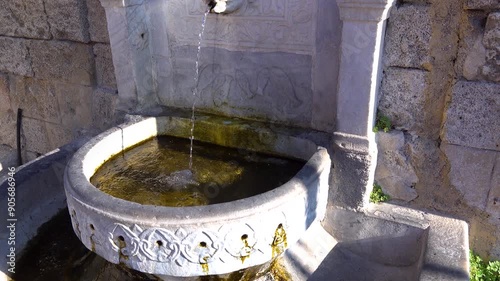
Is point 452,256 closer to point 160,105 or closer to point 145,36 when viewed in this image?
point 160,105

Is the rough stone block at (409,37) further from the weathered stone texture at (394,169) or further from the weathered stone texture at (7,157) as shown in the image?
the weathered stone texture at (7,157)

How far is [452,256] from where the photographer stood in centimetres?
212

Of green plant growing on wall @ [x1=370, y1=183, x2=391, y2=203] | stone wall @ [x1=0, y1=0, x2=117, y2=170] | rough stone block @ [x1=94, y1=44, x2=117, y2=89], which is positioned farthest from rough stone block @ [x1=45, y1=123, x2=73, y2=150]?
green plant growing on wall @ [x1=370, y1=183, x2=391, y2=203]

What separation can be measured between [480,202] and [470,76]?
77cm

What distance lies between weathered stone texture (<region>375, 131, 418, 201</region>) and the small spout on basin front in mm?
1256

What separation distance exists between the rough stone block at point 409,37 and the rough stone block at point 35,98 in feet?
10.5

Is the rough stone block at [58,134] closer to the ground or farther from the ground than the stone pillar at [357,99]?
closer to the ground

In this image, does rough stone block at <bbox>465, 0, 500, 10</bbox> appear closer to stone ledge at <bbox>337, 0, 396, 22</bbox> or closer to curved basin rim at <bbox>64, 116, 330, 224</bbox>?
stone ledge at <bbox>337, 0, 396, 22</bbox>

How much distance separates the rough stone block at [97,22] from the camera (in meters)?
3.33

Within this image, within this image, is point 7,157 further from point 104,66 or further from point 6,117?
point 104,66

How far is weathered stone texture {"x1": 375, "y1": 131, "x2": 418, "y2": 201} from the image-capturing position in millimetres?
2520

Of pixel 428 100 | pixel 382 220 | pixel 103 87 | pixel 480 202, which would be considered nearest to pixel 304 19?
pixel 428 100

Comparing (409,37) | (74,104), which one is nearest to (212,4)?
(409,37)

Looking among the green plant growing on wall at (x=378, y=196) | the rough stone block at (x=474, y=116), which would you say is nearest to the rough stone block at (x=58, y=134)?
the green plant growing on wall at (x=378, y=196)
